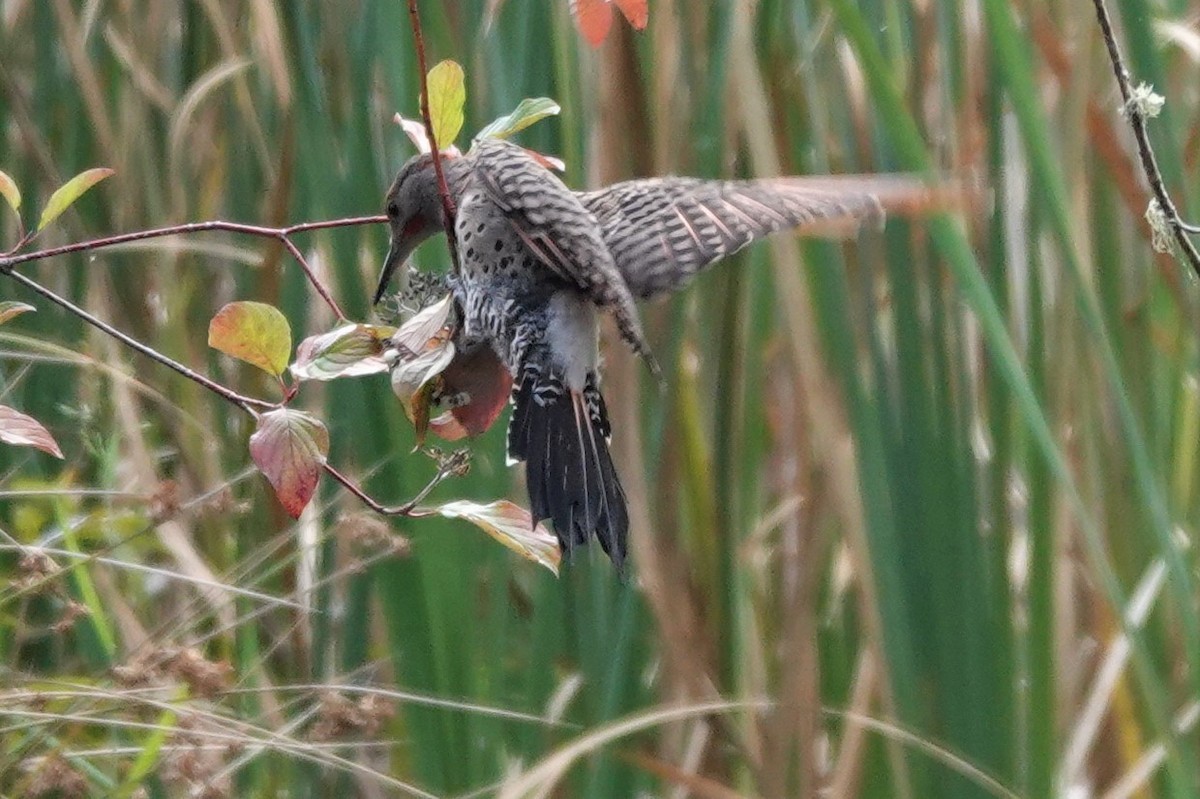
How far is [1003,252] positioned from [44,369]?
101 cm

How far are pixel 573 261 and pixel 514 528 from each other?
225 mm

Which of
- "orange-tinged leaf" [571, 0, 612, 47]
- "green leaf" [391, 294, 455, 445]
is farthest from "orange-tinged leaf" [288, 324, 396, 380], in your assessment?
"orange-tinged leaf" [571, 0, 612, 47]

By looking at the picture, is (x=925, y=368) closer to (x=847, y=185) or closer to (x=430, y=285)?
(x=847, y=185)

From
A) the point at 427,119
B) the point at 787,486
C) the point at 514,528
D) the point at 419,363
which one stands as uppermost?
the point at 427,119

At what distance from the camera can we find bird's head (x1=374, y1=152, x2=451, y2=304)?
47.6 inches

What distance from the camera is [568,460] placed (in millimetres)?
1030

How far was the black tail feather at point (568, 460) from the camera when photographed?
3.23ft

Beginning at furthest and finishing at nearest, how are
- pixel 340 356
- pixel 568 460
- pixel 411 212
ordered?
pixel 411 212 → pixel 568 460 → pixel 340 356

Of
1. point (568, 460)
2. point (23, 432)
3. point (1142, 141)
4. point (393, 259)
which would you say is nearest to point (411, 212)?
point (393, 259)

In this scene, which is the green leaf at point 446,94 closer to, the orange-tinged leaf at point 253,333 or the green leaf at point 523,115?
the green leaf at point 523,115

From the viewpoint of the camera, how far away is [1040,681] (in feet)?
3.81

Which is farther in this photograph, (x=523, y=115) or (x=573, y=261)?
(x=573, y=261)

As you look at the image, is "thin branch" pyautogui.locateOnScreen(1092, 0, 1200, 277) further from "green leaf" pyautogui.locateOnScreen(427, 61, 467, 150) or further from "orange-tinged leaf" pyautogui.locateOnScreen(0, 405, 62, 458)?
"orange-tinged leaf" pyautogui.locateOnScreen(0, 405, 62, 458)

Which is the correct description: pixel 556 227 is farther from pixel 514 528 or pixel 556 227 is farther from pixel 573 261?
pixel 514 528
